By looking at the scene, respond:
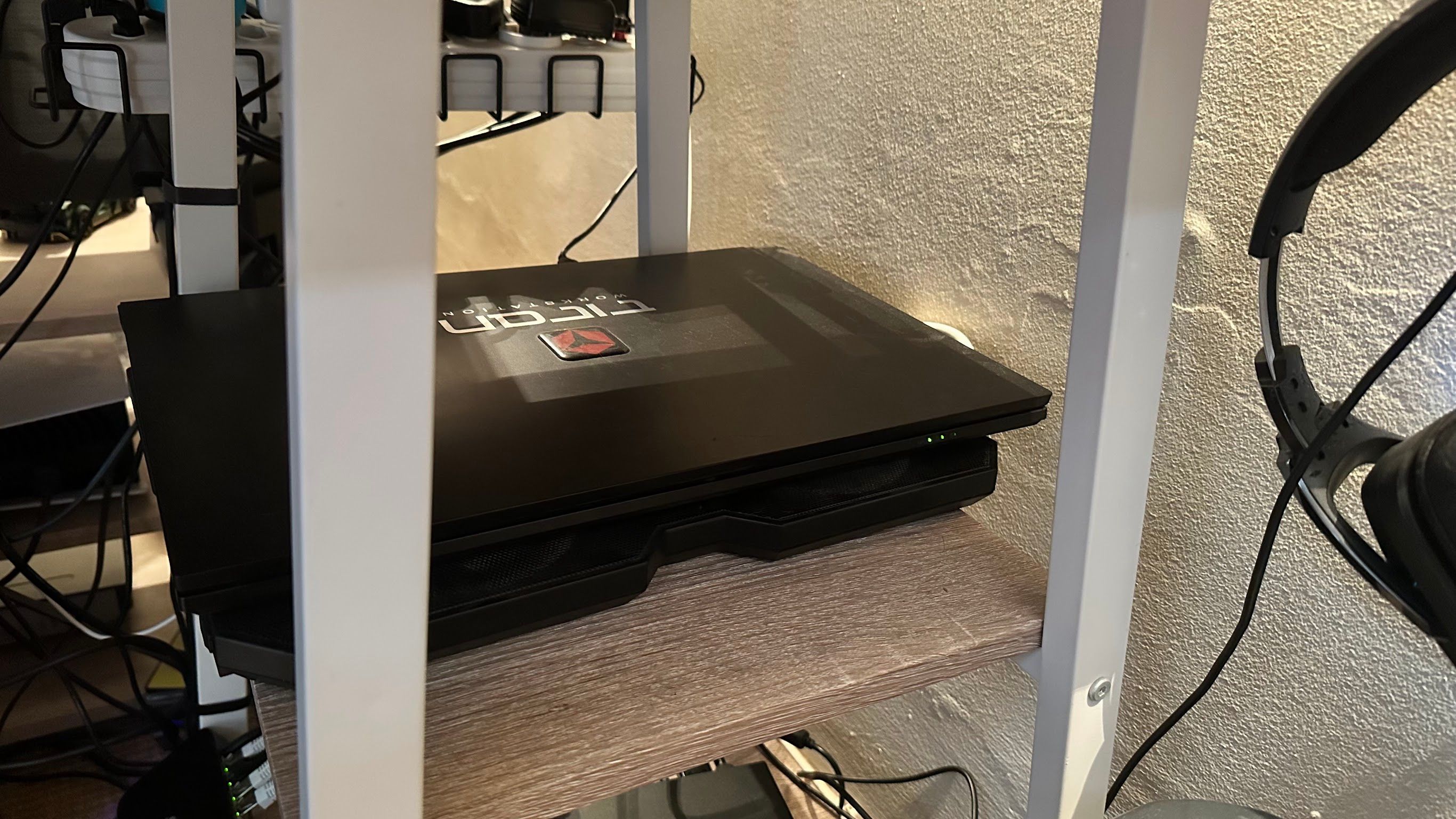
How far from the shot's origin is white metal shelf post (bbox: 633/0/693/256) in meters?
0.77

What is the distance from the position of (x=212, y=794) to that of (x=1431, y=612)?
857mm

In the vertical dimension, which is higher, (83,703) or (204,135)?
(204,135)

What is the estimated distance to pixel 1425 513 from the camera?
1.16ft

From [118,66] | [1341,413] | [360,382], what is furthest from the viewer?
[118,66]

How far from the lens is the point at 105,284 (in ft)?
3.57

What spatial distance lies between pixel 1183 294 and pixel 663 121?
42 cm

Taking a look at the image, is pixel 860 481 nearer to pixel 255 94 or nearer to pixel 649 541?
pixel 649 541

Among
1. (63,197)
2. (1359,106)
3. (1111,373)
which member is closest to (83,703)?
(63,197)

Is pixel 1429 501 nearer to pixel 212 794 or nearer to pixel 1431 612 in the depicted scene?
pixel 1431 612

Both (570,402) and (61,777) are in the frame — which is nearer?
(570,402)

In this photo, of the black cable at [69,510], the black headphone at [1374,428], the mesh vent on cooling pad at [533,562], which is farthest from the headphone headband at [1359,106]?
the black cable at [69,510]

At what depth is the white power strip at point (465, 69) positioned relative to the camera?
66 centimetres

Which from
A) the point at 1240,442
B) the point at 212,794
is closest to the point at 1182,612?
the point at 1240,442

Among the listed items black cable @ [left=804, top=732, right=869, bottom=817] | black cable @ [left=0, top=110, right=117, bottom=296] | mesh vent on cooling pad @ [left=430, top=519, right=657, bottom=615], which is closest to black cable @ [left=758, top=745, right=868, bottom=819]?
black cable @ [left=804, top=732, right=869, bottom=817]
